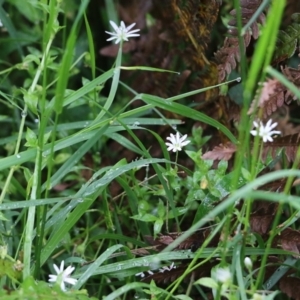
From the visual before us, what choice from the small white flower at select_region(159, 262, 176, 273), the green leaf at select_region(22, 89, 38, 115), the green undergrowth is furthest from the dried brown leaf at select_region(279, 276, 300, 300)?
the green leaf at select_region(22, 89, 38, 115)

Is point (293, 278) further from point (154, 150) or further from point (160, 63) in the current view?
point (160, 63)

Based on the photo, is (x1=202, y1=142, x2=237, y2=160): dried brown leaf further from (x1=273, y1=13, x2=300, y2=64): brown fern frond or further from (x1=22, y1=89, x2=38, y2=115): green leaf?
(x1=22, y1=89, x2=38, y2=115): green leaf

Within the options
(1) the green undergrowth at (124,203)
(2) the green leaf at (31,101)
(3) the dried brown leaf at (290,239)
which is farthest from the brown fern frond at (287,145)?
(2) the green leaf at (31,101)

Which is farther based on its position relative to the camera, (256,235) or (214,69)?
(214,69)

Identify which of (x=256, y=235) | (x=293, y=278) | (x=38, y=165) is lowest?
(x=293, y=278)

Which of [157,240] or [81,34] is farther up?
[81,34]

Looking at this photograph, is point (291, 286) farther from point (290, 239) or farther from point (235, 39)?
point (235, 39)

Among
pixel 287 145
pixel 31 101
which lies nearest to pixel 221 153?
pixel 287 145

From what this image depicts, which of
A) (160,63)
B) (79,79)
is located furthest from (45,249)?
(79,79)
